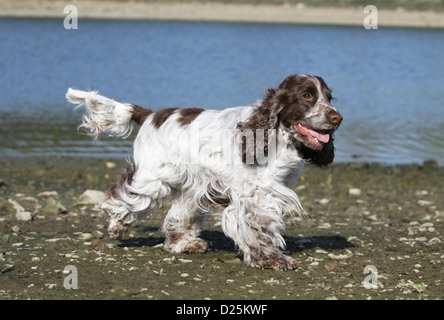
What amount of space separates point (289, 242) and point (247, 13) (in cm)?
4719

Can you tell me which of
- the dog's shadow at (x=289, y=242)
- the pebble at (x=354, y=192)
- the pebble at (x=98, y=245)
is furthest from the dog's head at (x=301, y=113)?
the pebble at (x=354, y=192)

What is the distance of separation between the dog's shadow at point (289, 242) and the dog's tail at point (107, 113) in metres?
1.10

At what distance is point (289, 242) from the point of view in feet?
23.9

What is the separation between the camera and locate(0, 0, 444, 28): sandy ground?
51.3m

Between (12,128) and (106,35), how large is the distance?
24333 mm

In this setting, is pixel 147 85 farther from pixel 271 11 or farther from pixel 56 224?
pixel 271 11

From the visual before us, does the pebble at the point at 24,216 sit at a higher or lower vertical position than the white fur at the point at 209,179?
lower

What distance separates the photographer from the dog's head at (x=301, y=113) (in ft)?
19.2

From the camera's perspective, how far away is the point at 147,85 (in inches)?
869

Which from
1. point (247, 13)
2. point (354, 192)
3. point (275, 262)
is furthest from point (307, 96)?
point (247, 13)

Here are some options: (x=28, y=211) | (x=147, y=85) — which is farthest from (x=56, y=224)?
(x=147, y=85)

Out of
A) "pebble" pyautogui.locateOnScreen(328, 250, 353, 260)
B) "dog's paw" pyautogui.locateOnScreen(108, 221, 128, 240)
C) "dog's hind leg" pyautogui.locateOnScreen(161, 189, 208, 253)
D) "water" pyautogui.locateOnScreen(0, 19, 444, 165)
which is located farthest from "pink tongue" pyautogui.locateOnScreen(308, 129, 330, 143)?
"water" pyautogui.locateOnScreen(0, 19, 444, 165)

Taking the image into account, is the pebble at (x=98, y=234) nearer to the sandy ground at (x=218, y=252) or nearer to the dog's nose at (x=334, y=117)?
the sandy ground at (x=218, y=252)

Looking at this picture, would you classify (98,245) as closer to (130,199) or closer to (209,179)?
(130,199)
